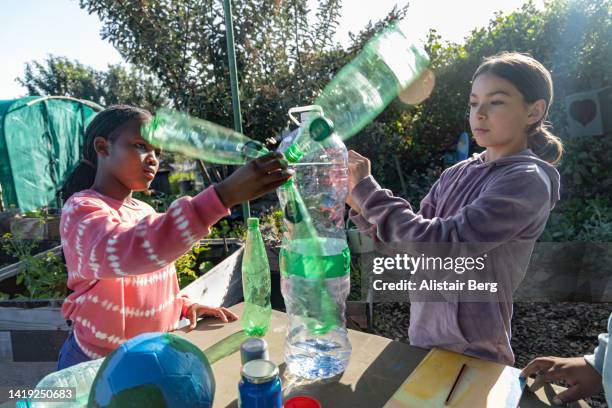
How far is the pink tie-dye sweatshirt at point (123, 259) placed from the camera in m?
0.98

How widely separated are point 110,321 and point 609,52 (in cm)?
525

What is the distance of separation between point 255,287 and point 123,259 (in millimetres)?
753

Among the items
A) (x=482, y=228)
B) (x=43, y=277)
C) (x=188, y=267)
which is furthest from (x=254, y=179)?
(x=43, y=277)

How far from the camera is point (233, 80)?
228 cm

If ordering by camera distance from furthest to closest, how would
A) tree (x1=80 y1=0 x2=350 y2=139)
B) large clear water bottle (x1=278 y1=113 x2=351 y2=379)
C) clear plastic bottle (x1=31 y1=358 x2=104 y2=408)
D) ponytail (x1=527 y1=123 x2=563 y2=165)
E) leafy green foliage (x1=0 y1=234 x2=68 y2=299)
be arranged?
tree (x1=80 y1=0 x2=350 y2=139) < leafy green foliage (x1=0 y1=234 x2=68 y2=299) < ponytail (x1=527 y1=123 x2=563 y2=165) < large clear water bottle (x1=278 y1=113 x2=351 y2=379) < clear plastic bottle (x1=31 y1=358 x2=104 y2=408)

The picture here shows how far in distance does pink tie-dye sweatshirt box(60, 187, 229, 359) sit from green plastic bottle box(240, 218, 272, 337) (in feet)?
0.85

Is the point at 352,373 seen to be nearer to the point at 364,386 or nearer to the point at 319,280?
the point at 364,386

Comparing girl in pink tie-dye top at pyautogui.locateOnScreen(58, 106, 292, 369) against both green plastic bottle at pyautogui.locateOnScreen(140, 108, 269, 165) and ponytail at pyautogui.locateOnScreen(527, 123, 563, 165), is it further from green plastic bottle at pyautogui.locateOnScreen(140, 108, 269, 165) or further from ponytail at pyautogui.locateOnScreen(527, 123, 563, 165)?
ponytail at pyautogui.locateOnScreen(527, 123, 563, 165)

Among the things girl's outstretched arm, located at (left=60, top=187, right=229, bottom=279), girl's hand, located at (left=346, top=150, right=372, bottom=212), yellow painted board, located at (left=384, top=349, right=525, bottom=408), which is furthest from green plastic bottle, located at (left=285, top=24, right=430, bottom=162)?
yellow painted board, located at (left=384, top=349, right=525, bottom=408)

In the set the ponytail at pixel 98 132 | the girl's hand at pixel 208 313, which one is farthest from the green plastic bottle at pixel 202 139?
the girl's hand at pixel 208 313

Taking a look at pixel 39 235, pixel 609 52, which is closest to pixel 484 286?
pixel 609 52

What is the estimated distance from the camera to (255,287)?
167cm

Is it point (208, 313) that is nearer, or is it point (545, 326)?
point (208, 313)

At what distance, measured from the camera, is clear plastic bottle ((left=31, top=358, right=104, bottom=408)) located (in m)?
0.94
